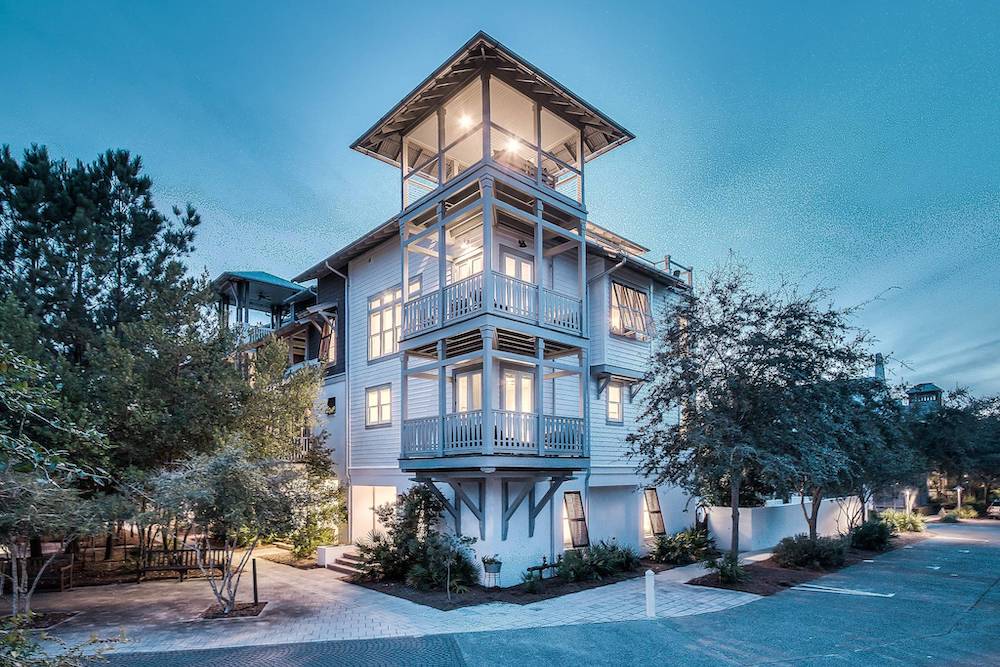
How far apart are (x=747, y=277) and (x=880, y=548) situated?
13.0 m

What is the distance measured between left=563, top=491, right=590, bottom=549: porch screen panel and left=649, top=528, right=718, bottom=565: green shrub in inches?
104

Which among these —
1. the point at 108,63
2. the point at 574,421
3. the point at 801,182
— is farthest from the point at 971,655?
the point at 108,63

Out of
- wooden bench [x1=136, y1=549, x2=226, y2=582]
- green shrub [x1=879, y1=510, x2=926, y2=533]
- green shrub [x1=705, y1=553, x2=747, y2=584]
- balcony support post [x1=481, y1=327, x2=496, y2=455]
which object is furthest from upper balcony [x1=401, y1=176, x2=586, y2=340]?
green shrub [x1=879, y1=510, x2=926, y2=533]

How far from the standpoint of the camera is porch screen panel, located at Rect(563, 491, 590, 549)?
17.5 m

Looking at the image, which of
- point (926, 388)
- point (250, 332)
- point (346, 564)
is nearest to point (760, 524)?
point (346, 564)

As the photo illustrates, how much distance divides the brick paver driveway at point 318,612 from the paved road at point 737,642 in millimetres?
548

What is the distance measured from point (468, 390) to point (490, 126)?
6853 millimetres

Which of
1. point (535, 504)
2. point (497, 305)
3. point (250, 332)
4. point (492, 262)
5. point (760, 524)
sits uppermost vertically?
point (492, 262)

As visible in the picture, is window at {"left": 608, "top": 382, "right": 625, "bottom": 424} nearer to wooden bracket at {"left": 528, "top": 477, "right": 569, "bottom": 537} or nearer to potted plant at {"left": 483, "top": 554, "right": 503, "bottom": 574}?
wooden bracket at {"left": 528, "top": 477, "right": 569, "bottom": 537}

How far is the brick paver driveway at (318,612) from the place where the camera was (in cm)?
1099

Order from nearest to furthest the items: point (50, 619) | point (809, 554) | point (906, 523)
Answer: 1. point (50, 619)
2. point (809, 554)
3. point (906, 523)

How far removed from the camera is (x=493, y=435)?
1347 cm

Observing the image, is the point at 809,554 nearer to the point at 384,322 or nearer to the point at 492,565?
the point at 492,565

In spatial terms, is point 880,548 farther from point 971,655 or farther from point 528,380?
point 528,380
